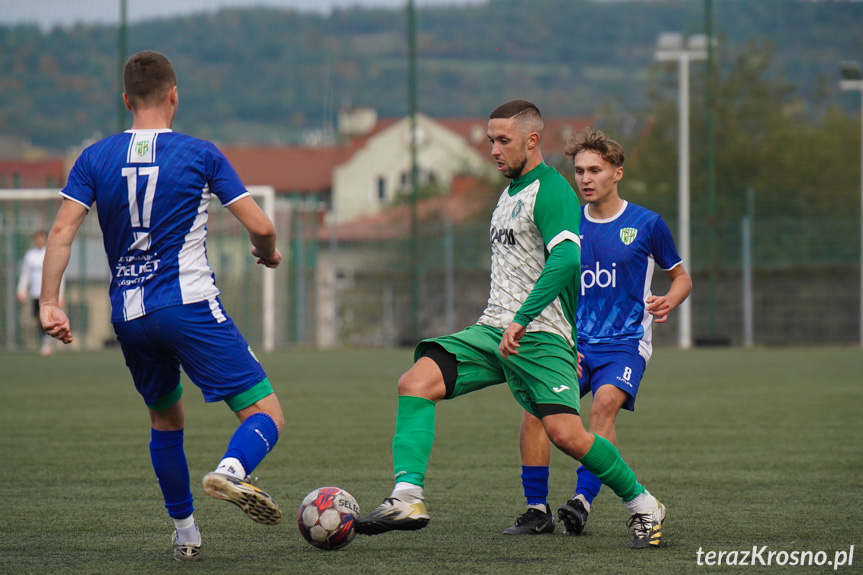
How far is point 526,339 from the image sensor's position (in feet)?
15.1

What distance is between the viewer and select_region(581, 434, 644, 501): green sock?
181 inches

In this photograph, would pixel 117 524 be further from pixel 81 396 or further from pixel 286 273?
pixel 286 273

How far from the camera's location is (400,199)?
2302 cm

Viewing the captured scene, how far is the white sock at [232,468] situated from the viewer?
3.95 m

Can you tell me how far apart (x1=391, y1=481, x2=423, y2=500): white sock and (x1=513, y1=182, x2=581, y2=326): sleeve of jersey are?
2.49ft

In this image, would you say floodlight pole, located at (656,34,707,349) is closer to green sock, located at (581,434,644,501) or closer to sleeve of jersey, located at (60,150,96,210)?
green sock, located at (581,434,644,501)

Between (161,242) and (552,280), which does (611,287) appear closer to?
(552,280)

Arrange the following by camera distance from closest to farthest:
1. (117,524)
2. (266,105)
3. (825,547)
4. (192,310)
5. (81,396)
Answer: (192,310) → (825,547) → (117,524) → (81,396) → (266,105)

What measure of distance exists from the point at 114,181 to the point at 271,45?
2242cm

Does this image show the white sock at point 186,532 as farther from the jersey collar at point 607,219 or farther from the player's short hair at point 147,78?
the jersey collar at point 607,219

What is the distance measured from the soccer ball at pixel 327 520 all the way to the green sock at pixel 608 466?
3.21 feet

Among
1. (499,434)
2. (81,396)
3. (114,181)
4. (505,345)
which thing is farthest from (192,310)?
(81,396)

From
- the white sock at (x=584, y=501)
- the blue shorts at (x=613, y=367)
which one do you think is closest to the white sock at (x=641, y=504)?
the white sock at (x=584, y=501)

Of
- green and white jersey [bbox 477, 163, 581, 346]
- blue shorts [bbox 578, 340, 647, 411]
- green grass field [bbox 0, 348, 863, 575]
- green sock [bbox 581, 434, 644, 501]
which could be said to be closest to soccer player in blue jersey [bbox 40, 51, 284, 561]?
green grass field [bbox 0, 348, 863, 575]
